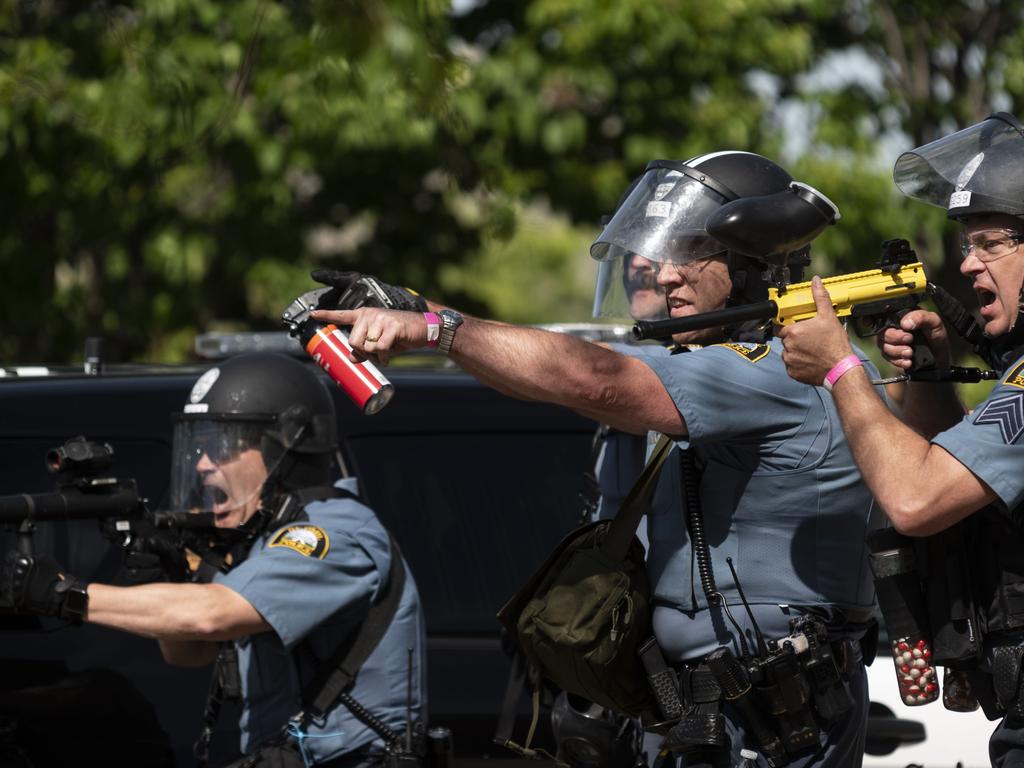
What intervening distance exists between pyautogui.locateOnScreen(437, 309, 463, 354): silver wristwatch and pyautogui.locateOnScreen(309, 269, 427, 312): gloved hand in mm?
46

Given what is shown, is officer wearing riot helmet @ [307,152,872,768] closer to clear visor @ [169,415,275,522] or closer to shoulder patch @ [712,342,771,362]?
shoulder patch @ [712,342,771,362]

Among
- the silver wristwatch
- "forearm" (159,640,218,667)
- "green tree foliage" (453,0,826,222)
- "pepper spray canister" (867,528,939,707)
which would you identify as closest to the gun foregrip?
"pepper spray canister" (867,528,939,707)

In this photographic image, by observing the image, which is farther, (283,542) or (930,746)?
(930,746)

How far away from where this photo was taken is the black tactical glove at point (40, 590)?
128 inches

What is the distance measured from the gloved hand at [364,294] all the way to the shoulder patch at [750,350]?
65 centimetres

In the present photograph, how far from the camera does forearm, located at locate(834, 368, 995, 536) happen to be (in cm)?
266

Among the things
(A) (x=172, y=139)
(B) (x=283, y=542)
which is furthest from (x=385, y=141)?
(B) (x=283, y=542)

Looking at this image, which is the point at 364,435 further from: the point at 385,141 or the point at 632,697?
the point at 385,141

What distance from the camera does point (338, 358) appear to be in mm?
2760

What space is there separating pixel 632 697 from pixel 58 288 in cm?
639

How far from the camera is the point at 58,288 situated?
8.77 m

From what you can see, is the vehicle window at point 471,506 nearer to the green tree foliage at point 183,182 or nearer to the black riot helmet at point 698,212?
the black riot helmet at point 698,212

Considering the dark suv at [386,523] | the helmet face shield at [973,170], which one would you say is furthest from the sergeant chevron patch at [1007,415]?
the dark suv at [386,523]

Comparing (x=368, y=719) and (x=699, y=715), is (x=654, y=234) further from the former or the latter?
(x=368, y=719)
